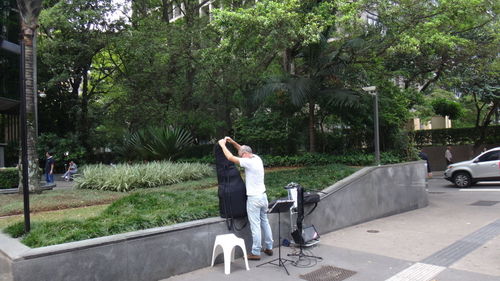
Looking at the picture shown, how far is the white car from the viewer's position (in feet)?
54.8

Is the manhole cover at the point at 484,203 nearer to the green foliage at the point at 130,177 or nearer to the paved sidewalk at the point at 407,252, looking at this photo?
the paved sidewalk at the point at 407,252

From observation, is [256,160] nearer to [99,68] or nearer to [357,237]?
[357,237]

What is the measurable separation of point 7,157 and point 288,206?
24.6m

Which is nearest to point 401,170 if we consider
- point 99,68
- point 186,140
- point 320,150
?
point 320,150

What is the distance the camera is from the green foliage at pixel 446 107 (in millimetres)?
22906

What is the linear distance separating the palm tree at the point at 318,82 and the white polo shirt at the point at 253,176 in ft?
21.1

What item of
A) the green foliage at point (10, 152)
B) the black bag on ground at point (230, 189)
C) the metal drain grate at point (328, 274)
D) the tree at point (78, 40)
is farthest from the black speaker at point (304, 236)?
the green foliage at point (10, 152)

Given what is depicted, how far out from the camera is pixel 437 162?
992 inches

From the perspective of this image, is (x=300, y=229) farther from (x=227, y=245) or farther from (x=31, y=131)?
(x=31, y=131)

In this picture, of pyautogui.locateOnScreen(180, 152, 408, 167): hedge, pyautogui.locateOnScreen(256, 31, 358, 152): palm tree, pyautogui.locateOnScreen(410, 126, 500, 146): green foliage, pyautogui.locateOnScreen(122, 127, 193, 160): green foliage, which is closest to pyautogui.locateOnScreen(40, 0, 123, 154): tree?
pyautogui.locateOnScreen(122, 127, 193, 160): green foliage

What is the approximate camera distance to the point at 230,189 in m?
6.20

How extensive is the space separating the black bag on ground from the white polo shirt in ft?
0.63

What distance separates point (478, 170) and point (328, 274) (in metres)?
14.5

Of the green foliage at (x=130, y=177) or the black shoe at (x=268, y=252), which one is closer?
the black shoe at (x=268, y=252)
